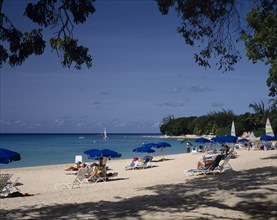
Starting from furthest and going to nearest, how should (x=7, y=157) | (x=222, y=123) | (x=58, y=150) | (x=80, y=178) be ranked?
(x=222, y=123) < (x=58, y=150) < (x=80, y=178) < (x=7, y=157)

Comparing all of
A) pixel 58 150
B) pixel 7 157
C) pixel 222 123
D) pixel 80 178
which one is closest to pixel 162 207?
pixel 7 157

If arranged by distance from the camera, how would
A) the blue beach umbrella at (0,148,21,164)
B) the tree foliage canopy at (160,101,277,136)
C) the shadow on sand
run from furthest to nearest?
the tree foliage canopy at (160,101,277,136)
the blue beach umbrella at (0,148,21,164)
the shadow on sand

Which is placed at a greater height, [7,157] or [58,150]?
[7,157]

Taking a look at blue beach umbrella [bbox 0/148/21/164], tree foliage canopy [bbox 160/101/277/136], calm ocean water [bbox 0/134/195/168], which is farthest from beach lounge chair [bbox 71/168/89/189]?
tree foliage canopy [bbox 160/101/277/136]

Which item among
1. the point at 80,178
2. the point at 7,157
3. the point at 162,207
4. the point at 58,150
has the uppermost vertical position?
the point at 7,157

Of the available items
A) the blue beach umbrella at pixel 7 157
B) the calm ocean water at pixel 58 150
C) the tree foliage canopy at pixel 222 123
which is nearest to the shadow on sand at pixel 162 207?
the blue beach umbrella at pixel 7 157

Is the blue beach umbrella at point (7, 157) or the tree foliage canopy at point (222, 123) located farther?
the tree foliage canopy at point (222, 123)

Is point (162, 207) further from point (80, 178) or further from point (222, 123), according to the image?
point (222, 123)

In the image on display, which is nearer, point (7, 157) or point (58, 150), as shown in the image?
point (7, 157)

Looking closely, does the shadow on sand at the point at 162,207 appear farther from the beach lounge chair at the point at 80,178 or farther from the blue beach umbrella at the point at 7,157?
the beach lounge chair at the point at 80,178

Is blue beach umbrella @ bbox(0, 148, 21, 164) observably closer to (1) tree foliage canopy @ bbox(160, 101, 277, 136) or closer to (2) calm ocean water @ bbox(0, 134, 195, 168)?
(2) calm ocean water @ bbox(0, 134, 195, 168)

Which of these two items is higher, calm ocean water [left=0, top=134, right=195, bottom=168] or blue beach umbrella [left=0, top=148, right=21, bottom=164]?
blue beach umbrella [left=0, top=148, right=21, bottom=164]

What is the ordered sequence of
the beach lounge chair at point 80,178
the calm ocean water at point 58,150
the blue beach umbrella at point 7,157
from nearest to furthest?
the blue beach umbrella at point 7,157, the beach lounge chair at point 80,178, the calm ocean water at point 58,150

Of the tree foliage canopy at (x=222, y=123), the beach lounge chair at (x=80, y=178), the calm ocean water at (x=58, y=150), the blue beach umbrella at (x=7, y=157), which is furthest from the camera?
the tree foliage canopy at (x=222, y=123)
